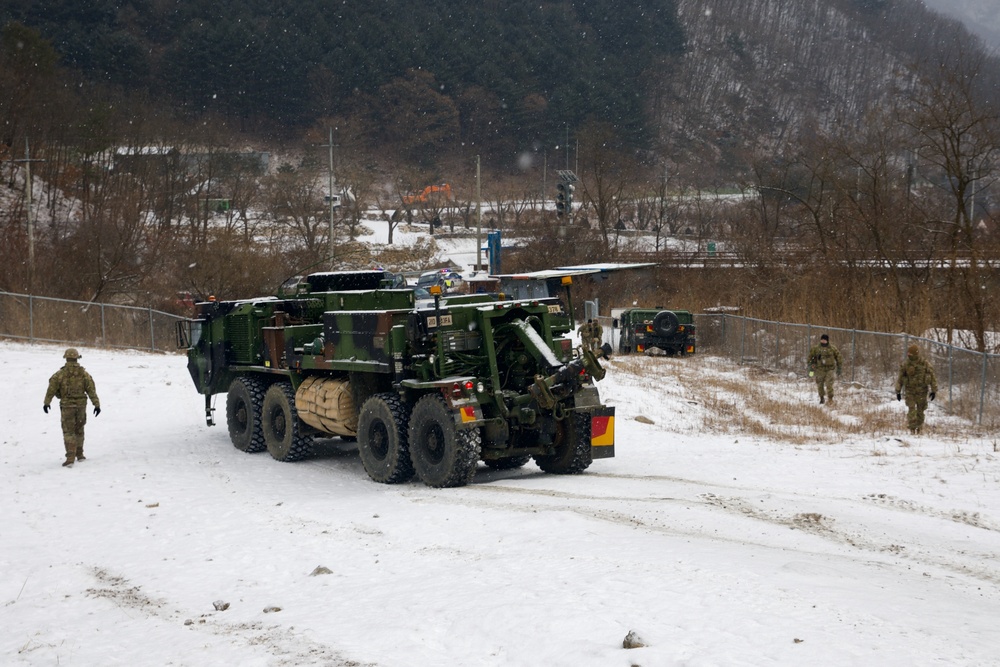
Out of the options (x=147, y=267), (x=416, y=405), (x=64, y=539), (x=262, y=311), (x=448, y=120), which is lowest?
(x=64, y=539)

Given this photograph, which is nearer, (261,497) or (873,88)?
(261,497)

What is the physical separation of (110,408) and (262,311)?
6.45 meters

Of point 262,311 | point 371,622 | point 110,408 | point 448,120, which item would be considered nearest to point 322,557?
point 371,622

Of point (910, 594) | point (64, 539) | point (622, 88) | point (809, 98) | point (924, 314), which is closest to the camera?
point (910, 594)

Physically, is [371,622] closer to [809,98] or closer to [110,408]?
[110,408]

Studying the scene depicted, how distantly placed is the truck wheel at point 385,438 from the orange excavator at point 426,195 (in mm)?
75509

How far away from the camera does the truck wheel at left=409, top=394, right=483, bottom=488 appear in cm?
1366

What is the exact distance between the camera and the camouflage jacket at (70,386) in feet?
56.4

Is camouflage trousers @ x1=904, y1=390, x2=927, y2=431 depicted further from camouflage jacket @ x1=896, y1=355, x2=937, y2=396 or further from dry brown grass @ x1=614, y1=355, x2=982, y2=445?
dry brown grass @ x1=614, y1=355, x2=982, y2=445

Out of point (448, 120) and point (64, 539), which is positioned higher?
point (448, 120)

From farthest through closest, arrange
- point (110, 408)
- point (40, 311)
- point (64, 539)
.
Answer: point (40, 311) < point (110, 408) < point (64, 539)

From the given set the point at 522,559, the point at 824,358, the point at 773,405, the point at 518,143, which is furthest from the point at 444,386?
the point at 518,143

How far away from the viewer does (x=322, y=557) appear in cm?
1087

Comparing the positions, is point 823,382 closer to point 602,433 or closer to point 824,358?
point 824,358
